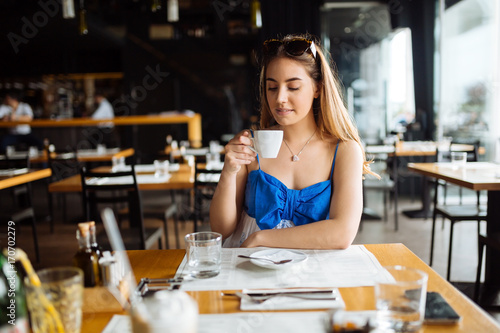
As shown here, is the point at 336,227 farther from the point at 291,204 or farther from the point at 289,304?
the point at 289,304

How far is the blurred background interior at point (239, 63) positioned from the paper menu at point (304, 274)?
1346 mm

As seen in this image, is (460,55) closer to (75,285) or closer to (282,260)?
(282,260)

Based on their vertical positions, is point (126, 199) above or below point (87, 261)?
below

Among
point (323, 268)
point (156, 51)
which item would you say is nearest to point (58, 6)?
point (156, 51)

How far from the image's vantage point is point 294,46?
156 centimetres

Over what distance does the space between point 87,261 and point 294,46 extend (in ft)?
3.50

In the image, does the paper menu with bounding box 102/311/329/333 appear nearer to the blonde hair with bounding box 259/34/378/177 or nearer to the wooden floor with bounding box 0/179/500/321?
the blonde hair with bounding box 259/34/378/177

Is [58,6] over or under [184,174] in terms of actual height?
over

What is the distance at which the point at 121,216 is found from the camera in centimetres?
351

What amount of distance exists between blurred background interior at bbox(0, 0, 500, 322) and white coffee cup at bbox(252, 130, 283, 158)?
3.53ft

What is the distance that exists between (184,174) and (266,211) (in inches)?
76.6

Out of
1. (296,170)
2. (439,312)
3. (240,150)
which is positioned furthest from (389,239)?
(439,312)

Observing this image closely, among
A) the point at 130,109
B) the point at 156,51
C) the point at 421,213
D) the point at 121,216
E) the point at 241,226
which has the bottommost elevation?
the point at 421,213

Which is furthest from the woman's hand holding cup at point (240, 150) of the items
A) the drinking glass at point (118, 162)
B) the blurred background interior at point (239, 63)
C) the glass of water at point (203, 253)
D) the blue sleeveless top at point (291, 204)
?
the drinking glass at point (118, 162)
